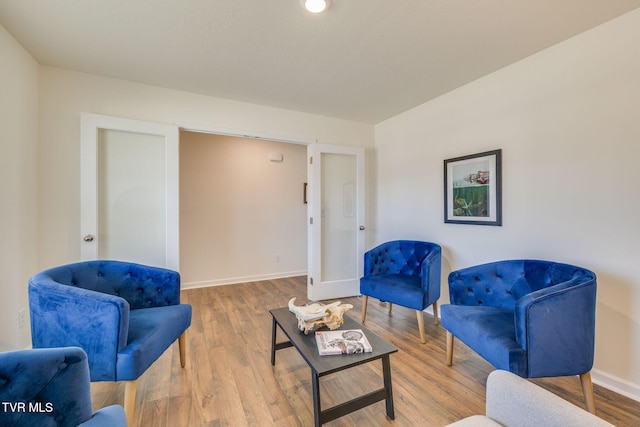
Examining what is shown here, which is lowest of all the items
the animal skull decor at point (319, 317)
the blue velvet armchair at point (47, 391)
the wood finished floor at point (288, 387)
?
the wood finished floor at point (288, 387)

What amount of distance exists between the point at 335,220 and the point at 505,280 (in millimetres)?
2063

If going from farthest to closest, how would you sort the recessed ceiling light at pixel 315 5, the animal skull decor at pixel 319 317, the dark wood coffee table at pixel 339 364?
1. the animal skull decor at pixel 319 317
2. the recessed ceiling light at pixel 315 5
3. the dark wood coffee table at pixel 339 364

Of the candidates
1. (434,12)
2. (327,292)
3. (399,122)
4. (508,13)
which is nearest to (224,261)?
(327,292)

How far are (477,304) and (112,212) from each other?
324 centimetres

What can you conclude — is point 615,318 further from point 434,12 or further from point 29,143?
point 29,143

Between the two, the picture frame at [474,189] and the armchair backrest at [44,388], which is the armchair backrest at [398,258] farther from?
the armchair backrest at [44,388]

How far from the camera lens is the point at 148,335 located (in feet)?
4.92

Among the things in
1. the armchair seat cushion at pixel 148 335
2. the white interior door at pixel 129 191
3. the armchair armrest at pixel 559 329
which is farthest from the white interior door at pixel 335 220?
the armchair armrest at pixel 559 329

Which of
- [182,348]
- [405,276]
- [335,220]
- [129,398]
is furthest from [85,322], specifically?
[335,220]

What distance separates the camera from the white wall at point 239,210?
403 centimetres

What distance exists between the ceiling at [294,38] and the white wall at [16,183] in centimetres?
21

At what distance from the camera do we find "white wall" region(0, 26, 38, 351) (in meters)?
1.83

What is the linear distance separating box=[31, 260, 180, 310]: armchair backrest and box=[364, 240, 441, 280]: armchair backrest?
6.43ft

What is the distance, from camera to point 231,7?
64.8 inches
